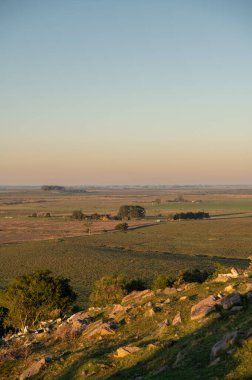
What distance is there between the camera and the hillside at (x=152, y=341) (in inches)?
550

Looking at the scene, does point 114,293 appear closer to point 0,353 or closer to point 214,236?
point 0,353

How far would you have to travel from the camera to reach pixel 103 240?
344ft

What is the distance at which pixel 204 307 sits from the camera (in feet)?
62.2

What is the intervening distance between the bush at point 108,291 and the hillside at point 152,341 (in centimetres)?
511

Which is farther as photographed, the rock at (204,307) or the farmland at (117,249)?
the farmland at (117,249)

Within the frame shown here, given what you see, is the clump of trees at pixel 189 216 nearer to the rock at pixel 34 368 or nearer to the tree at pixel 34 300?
the tree at pixel 34 300

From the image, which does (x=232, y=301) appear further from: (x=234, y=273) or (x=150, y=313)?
(x=234, y=273)

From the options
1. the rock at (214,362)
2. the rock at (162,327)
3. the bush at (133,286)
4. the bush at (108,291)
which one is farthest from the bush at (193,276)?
the rock at (214,362)

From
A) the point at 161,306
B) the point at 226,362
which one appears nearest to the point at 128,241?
the point at 161,306

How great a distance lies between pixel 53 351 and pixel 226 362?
971 cm

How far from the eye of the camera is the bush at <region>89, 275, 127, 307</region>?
101ft

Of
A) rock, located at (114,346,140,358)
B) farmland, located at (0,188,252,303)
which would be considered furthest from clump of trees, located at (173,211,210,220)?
rock, located at (114,346,140,358)

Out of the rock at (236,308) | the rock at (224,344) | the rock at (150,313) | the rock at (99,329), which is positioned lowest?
the rock at (99,329)

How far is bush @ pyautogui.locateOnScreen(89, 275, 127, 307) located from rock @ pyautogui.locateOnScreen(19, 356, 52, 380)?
11.7 metres
